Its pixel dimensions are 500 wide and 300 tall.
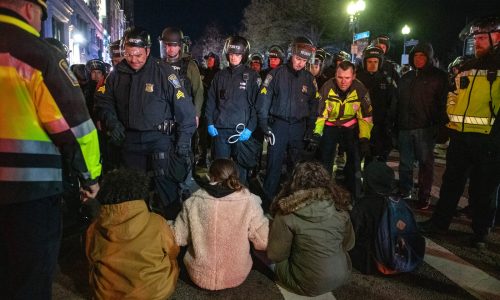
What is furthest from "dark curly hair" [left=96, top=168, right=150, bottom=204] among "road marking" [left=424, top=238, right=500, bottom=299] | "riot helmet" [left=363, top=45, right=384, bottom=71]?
"riot helmet" [left=363, top=45, right=384, bottom=71]

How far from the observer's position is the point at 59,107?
2.11m

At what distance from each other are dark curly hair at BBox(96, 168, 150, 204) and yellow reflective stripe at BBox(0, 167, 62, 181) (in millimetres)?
503

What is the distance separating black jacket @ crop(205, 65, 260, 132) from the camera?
526 centimetres

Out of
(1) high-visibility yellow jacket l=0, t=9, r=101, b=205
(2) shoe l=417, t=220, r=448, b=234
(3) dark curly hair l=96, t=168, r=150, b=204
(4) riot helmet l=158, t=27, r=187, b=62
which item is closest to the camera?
(1) high-visibility yellow jacket l=0, t=9, r=101, b=205

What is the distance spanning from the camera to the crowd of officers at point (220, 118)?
2057 millimetres

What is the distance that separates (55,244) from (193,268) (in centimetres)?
127

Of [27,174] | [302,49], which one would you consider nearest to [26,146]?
[27,174]

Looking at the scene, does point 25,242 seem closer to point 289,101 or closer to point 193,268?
point 193,268

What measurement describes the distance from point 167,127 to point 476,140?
→ 10.8 feet

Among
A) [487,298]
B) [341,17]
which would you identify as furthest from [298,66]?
[341,17]

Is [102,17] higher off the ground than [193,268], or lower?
higher

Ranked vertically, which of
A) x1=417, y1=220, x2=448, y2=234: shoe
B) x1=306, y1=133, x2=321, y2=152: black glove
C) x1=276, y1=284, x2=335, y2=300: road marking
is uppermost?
x1=306, y1=133, x2=321, y2=152: black glove

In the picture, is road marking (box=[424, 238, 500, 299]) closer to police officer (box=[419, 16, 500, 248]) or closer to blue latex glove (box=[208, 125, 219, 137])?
police officer (box=[419, 16, 500, 248])

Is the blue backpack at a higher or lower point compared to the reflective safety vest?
lower
